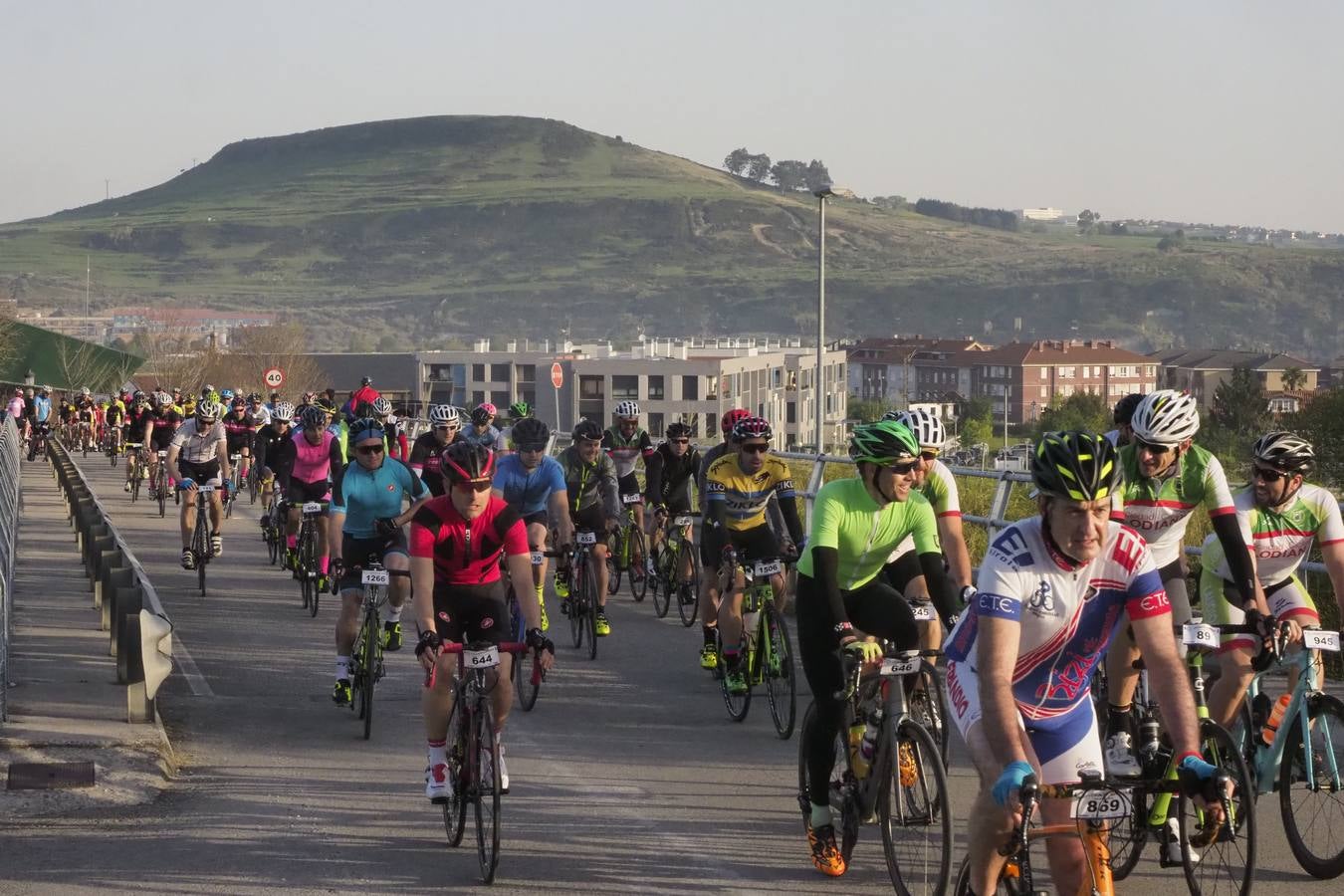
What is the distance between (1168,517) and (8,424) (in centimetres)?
2739

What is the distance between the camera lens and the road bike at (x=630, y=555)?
728 inches

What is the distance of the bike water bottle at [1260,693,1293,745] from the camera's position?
7.89 m

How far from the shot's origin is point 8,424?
32.4 m

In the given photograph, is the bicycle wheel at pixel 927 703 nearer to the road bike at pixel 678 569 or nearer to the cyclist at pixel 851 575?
the cyclist at pixel 851 575

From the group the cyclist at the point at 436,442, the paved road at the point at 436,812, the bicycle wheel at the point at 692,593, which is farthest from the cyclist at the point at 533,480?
the bicycle wheel at the point at 692,593

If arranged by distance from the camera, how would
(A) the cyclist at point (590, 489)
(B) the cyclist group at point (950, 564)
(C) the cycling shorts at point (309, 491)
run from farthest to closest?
(C) the cycling shorts at point (309, 491)
(A) the cyclist at point (590, 489)
(B) the cyclist group at point (950, 564)

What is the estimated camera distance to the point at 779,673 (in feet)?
37.0

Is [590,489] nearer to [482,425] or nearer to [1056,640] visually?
[482,425]

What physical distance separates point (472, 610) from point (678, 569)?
8767 millimetres

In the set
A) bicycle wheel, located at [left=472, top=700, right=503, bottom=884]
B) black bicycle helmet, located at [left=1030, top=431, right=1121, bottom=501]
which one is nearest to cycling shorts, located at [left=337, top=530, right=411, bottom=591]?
bicycle wheel, located at [left=472, top=700, right=503, bottom=884]

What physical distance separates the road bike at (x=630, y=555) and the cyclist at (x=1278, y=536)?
10.1 m

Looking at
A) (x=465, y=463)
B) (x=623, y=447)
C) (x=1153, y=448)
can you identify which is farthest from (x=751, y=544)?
(x=623, y=447)

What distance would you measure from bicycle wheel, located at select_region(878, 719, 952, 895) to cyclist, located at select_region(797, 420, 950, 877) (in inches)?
15.9

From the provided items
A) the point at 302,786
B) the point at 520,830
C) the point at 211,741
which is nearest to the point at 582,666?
the point at 211,741
